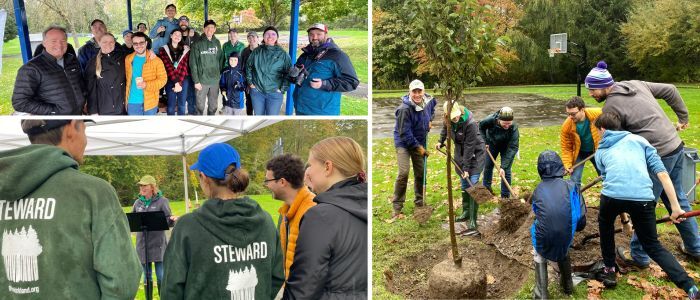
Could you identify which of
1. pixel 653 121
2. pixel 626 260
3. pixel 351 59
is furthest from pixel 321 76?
pixel 351 59

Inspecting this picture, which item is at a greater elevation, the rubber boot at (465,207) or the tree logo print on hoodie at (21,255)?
the tree logo print on hoodie at (21,255)

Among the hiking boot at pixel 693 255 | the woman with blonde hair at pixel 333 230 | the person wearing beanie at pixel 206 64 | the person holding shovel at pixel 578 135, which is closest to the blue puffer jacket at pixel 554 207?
the person holding shovel at pixel 578 135

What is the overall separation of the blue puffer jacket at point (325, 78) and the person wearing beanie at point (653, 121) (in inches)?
63.3

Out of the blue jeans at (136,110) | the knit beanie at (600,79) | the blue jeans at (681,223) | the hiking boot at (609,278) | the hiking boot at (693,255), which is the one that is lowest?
the hiking boot at (609,278)

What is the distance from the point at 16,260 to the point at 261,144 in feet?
3.87

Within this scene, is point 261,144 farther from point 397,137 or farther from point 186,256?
point 397,137

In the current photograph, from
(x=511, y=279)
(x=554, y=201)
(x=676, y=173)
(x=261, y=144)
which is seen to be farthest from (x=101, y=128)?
(x=676, y=173)

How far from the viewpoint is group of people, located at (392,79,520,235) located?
4.71 metres

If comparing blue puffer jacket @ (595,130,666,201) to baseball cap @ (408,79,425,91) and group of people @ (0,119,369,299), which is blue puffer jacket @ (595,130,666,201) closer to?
baseball cap @ (408,79,425,91)

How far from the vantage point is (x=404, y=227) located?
486 centimetres

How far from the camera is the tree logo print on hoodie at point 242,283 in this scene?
2.26 metres

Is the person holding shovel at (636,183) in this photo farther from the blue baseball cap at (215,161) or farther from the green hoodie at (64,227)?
the green hoodie at (64,227)

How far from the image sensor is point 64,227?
2076mm

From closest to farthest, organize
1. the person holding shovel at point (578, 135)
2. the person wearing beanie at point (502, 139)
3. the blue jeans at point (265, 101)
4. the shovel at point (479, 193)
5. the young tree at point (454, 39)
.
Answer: the young tree at point (454, 39) → the person holding shovel at point (578, 135) → the blue jeans at point (265, 101) → the shovel at point (479, 193) → the person wearing beanie at point (502, 139)
